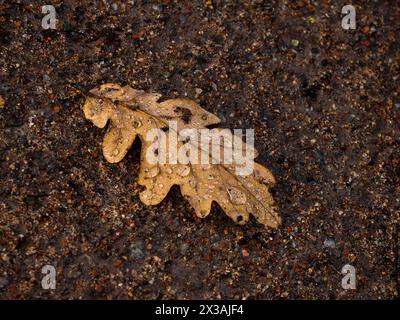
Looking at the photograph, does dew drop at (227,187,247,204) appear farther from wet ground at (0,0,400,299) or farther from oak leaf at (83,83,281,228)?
wet ground at (0,0,400,299)

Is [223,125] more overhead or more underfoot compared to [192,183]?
more overhead

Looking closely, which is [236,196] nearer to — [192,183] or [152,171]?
[192,183]

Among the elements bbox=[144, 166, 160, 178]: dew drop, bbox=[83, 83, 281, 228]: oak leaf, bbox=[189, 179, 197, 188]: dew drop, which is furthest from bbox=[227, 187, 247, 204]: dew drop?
bbox=[144, 166, 160, 178]: dew drop

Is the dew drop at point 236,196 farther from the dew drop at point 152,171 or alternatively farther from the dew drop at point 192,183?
the dew drop at point 152,171

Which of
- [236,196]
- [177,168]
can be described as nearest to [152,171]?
[177,168]

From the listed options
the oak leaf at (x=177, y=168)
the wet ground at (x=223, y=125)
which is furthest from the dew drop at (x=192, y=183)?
the wet ground at (x=223, y=125)

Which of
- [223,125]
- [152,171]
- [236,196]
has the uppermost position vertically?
[223,125]

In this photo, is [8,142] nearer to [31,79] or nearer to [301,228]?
[31,79]

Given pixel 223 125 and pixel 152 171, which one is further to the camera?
pixel 223 125
